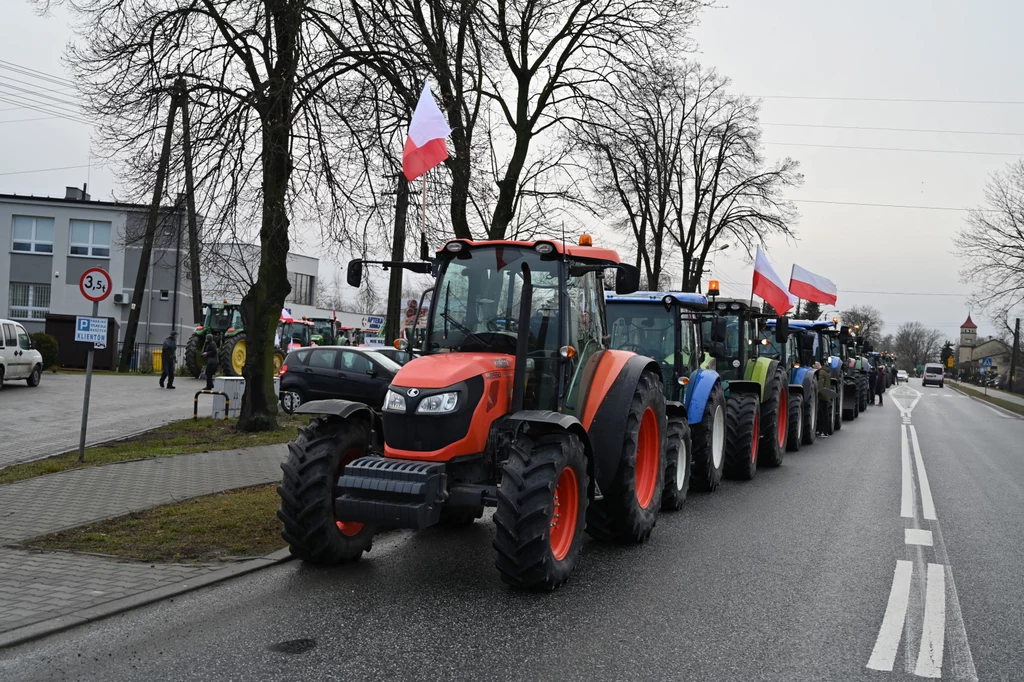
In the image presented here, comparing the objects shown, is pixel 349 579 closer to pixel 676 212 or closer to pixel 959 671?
pixel 959 671

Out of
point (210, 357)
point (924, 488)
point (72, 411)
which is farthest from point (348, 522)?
point (210, 357)

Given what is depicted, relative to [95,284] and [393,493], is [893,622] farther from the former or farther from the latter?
[95,284]

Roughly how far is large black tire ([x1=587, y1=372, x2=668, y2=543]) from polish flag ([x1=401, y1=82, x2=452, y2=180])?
2.92 metres

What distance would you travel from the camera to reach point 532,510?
5.69 m

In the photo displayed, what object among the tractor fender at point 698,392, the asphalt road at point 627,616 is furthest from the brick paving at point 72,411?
the tractor fender at point 698,392

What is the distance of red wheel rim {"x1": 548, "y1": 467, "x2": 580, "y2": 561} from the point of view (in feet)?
20.7

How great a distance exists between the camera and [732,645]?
5051 mm

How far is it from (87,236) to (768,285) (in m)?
39.1

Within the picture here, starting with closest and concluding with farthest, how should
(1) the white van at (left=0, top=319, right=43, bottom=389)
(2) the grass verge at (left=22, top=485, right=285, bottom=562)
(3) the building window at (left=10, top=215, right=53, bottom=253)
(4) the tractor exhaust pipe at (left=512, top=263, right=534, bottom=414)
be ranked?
(4) the tractor exhaust pipe at (left=512, top=263, right=534, bottom=414)
(2) the grass verge at (left=22, top=485, right=285, bottom=562)
(1) the white van at (left=0, top=319, right=43, bottom=389)
(3) the building window at (left=10, top=215, right=53, bottom=253)

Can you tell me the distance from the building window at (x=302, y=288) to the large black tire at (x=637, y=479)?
247ft

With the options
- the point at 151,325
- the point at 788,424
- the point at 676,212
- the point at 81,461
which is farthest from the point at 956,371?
the point at 81,461

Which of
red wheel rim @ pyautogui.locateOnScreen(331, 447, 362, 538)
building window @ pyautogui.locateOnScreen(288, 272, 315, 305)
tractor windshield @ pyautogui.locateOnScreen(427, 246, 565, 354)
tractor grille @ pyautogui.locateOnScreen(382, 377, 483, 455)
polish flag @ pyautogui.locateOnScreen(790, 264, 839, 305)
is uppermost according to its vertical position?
building window @ pyautogui.locateOnScreen(288, 272, 315, 305)

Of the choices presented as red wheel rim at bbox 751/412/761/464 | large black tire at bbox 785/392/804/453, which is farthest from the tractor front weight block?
large black tire at bbox 785/392/804/453

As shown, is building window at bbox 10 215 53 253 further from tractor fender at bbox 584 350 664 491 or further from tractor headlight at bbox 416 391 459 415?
tractor headlight at bbox 416 391 459 415
